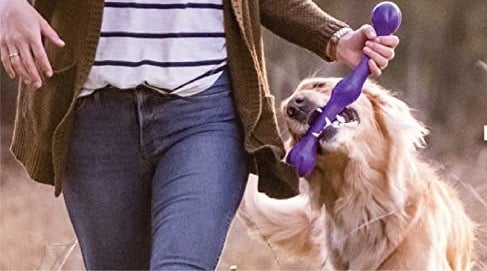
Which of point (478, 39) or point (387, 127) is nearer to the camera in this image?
point (387, 127)

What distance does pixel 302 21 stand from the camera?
247cm

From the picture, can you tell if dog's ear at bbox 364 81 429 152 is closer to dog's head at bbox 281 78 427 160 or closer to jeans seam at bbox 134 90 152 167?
dog's head at bbox 281 78 427 160

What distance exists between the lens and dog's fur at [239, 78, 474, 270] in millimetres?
2979

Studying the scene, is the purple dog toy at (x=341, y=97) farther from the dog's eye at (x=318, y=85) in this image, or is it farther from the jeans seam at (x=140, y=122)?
the jeans seam at (x=140, y=122)

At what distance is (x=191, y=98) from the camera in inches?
89.5

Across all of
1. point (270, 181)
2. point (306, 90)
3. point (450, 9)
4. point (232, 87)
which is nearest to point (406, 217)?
point (306, 90)

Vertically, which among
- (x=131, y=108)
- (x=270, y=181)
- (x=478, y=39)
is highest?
(x=131, y=108)

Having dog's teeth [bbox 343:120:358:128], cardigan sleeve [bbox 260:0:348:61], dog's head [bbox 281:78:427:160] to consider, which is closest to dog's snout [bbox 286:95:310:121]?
dog's head [bbox 281:78:427:160]

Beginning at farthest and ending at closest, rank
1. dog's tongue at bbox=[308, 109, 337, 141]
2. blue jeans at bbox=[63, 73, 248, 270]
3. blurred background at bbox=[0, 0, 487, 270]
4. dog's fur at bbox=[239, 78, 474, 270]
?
blurred background at bbox=[0, 0, 487, 270], dog's fur at bbox=[239, 78, 474, 270], dog's tongue at bbox=[308, 109, 337, 141], blue jeans at bbox=[63, 73, 248, 270]

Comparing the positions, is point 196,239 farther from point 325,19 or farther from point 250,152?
point 325,19

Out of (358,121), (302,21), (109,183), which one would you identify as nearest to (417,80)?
(358,121)

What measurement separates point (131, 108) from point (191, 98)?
0.11 meters

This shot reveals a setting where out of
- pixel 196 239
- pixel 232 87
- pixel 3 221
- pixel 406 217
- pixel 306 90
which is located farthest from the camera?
pixel 3 221

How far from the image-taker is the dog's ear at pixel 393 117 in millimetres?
3014
